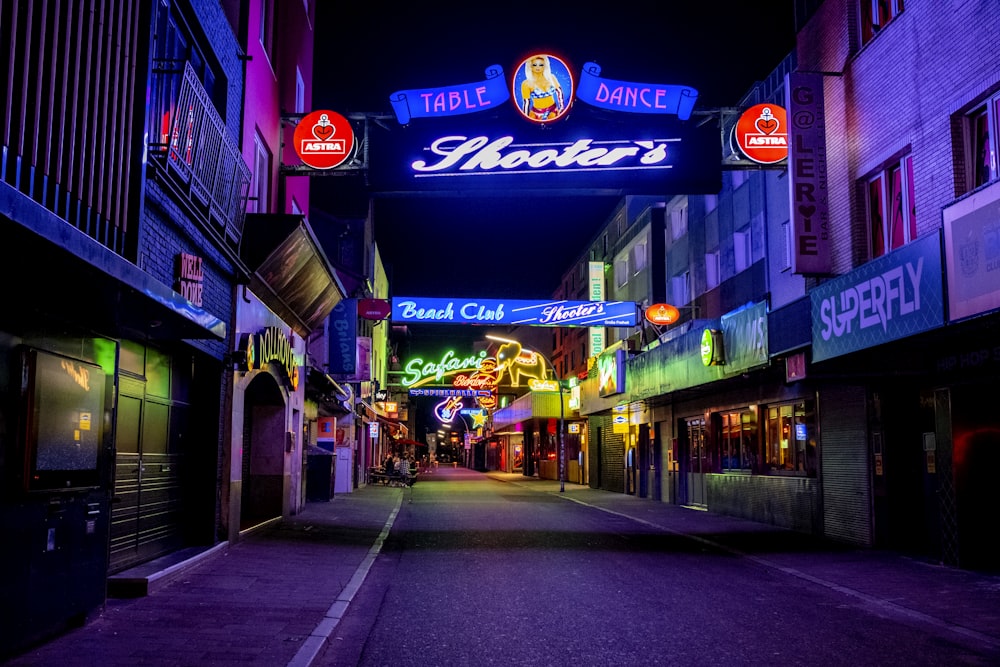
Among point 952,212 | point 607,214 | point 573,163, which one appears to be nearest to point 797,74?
point 573,163

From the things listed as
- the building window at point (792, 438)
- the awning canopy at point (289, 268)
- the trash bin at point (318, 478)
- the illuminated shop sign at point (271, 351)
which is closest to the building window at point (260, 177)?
the awning canopy at point (289, 268)

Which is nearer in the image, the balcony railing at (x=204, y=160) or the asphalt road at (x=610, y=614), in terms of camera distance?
the asphalt road at (x=610, y=614)

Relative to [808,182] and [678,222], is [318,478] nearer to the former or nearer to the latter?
[678,222]

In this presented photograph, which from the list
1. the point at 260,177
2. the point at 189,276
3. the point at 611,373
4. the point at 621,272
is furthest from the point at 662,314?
the point at 189,276

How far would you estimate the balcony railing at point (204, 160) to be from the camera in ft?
34.3

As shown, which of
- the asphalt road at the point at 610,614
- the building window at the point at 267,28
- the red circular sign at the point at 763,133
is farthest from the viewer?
the building window at the point at 267,28

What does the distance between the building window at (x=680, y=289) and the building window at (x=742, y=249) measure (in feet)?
15.5

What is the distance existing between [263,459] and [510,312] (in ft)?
33.1

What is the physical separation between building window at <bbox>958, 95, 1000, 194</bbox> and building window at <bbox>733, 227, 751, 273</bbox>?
923 centimetres

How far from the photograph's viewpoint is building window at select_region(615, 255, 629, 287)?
116 ft

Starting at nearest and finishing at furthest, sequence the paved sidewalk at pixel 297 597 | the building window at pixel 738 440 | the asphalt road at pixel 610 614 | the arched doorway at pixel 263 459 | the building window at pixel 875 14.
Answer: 1. the paved sidewalk at pixel 297 597
2. the asphalt road at pixel 610 614
3. the building window at pixel 875 14
4. the arched doorway at pixel 263 459
5. the building window at pixel 738 440

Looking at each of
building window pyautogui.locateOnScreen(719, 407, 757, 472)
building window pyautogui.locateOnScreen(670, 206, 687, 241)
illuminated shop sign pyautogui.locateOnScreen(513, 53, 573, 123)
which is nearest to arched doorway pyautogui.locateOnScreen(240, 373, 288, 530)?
illuminated shop sign pyautogui.locateOnScreen(513, 53, 573, 123)

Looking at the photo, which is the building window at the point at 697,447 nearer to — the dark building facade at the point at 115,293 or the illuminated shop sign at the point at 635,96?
the illuminated shop sign at the point at 635,96

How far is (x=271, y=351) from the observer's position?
1579cm
